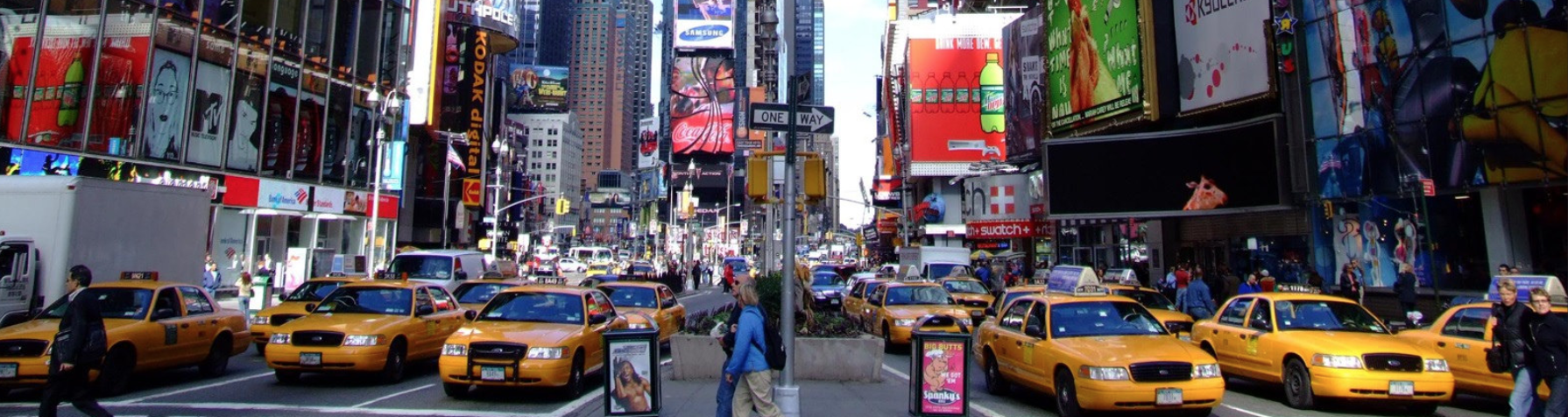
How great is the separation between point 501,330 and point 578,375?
1053 millimetres

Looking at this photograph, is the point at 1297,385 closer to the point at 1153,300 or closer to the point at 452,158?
the point at 1153,300

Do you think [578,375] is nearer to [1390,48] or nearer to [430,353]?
[430,353]

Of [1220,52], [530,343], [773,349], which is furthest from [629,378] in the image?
[1220,52]

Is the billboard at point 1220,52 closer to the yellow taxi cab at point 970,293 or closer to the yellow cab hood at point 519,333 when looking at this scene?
the yellow taxi cab at point 970,293

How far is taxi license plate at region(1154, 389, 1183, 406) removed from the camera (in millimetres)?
8820

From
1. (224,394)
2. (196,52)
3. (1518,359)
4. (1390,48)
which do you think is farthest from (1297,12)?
(196,52)

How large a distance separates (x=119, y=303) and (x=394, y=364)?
10.8ft

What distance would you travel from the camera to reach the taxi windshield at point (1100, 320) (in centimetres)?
1014

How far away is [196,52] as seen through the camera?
99.5 ft

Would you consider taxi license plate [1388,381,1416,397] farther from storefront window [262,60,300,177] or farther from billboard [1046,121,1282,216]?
storefront window [262,60,300,177]

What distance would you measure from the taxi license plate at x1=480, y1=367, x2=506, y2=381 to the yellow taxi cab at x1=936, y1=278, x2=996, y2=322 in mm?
10240

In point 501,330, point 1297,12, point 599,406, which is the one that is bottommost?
point 599,406

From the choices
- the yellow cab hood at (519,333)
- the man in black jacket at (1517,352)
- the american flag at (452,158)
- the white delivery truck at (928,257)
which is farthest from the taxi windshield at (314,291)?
the american flag at (452,158)

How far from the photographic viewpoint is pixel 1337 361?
9922 millimetres
